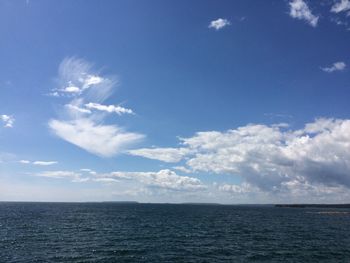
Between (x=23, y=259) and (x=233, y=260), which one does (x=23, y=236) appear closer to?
(x=23, y=259)

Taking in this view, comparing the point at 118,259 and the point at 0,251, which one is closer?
the point at 118,259

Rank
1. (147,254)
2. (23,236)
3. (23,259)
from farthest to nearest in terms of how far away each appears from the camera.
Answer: (23,236)
(147,254)
(23,259)

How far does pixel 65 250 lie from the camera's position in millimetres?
50000

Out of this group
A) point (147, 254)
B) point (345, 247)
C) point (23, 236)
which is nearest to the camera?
point (147, 254)

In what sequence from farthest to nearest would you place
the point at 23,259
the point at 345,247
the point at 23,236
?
the point at 23,236
the point at 345,247
the point at 23,259

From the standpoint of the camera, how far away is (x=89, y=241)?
5900 centimetres

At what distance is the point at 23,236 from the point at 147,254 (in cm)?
2960

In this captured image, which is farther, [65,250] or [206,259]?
[65,250]

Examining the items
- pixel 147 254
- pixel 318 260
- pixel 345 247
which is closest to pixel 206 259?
pixel 147 254

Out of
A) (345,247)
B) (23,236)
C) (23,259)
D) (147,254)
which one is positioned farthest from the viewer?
(23,236)

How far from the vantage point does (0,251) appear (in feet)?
157

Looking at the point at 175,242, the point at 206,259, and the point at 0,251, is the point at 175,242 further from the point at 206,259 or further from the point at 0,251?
the point at 0,251

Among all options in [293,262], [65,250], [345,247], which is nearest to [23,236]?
[65,250]

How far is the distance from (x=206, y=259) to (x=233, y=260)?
3.45 meters
